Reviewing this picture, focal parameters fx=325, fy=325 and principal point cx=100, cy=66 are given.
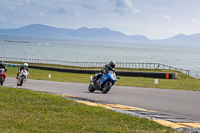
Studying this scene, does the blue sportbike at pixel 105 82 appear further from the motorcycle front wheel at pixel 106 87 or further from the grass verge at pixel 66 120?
the grass verge at pixel 66 120

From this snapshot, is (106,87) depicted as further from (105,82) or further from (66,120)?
(66,120)

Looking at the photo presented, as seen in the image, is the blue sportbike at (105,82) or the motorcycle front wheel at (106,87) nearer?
the blue sportbike at (105,82)

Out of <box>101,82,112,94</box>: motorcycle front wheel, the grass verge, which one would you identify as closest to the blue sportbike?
<box>101,82,112,94</box>: motorcycle front wheel

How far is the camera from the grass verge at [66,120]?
6.84m

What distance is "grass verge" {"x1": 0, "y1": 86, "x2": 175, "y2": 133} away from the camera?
6.84 m

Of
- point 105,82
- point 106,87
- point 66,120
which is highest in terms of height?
point 105,82

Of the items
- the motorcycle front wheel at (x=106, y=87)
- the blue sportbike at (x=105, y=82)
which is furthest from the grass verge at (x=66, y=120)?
the motorcycle front wheel at (x=106, y=87)

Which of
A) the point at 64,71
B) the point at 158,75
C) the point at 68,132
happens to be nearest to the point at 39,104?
the point at 68,132

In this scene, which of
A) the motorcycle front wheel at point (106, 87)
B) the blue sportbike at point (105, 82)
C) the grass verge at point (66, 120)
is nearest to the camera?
the grass verge at point (66, 120)

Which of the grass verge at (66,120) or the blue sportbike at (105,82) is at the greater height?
the blue sportbike at (105,82)

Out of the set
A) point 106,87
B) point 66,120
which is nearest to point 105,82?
point 106,87

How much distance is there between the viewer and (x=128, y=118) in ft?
27.1

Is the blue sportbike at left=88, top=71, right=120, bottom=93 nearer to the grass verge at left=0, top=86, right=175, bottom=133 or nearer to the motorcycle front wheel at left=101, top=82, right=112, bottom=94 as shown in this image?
the motorcycle front wheel at left=101, top=82, right=112, bottom=94

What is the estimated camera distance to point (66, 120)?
775 cm
